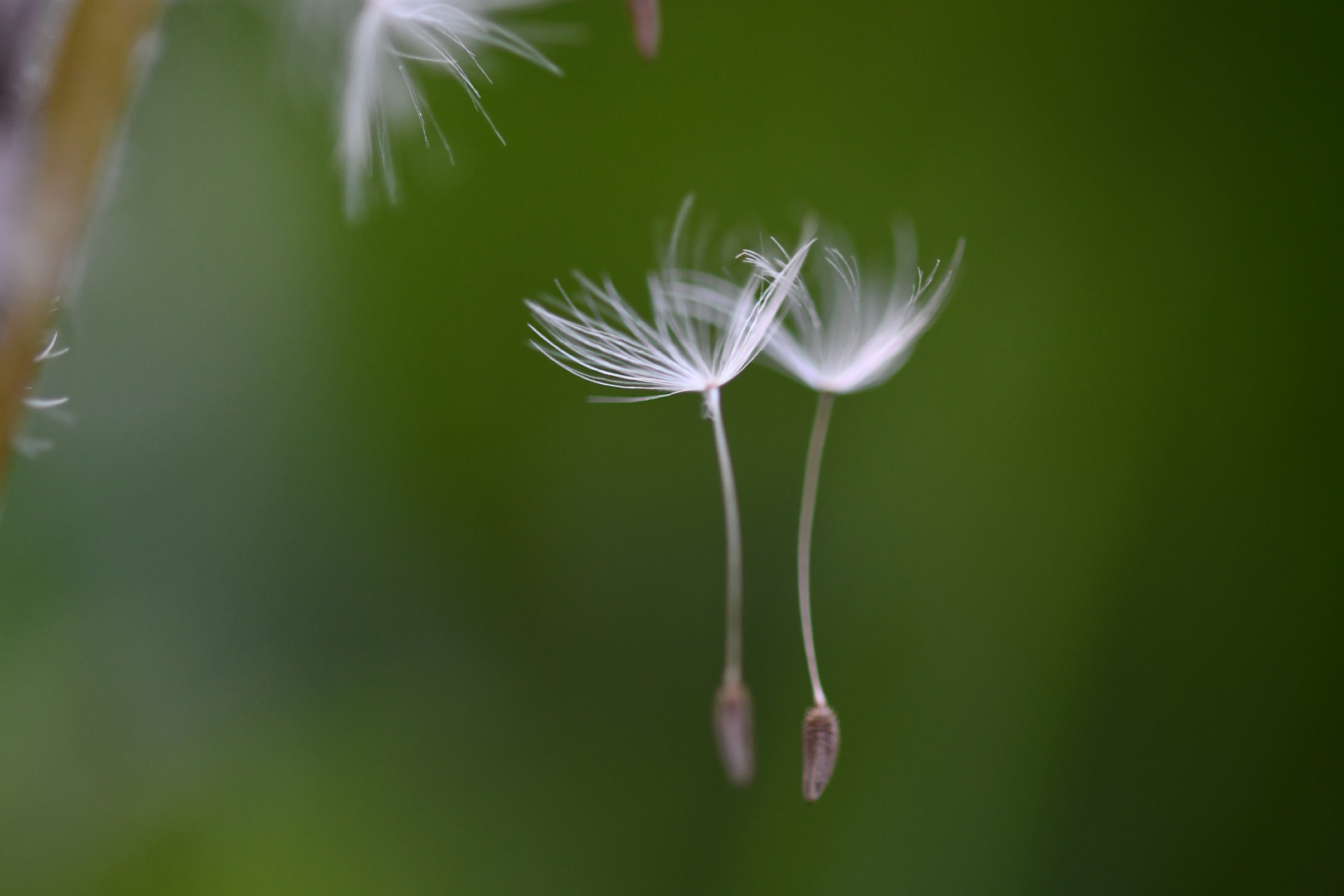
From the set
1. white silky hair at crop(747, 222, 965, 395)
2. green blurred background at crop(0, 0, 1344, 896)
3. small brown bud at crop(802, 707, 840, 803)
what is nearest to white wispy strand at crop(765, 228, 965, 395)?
white silky hair at crop(747, 222, 965, 395)

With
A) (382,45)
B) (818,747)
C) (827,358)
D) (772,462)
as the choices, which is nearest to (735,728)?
(818,747)

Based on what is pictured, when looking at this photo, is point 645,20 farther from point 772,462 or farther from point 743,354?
point 772,462

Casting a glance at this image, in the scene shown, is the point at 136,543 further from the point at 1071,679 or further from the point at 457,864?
the point at 1071,679

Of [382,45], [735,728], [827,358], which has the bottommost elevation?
[735,728]

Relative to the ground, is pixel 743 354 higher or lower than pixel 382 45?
lower

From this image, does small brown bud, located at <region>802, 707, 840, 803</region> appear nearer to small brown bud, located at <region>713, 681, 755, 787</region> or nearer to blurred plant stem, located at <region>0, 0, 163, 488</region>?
small brown bud, located at <region>713, 681, 755, 787</region>

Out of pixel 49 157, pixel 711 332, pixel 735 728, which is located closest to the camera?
pixel 49 157
